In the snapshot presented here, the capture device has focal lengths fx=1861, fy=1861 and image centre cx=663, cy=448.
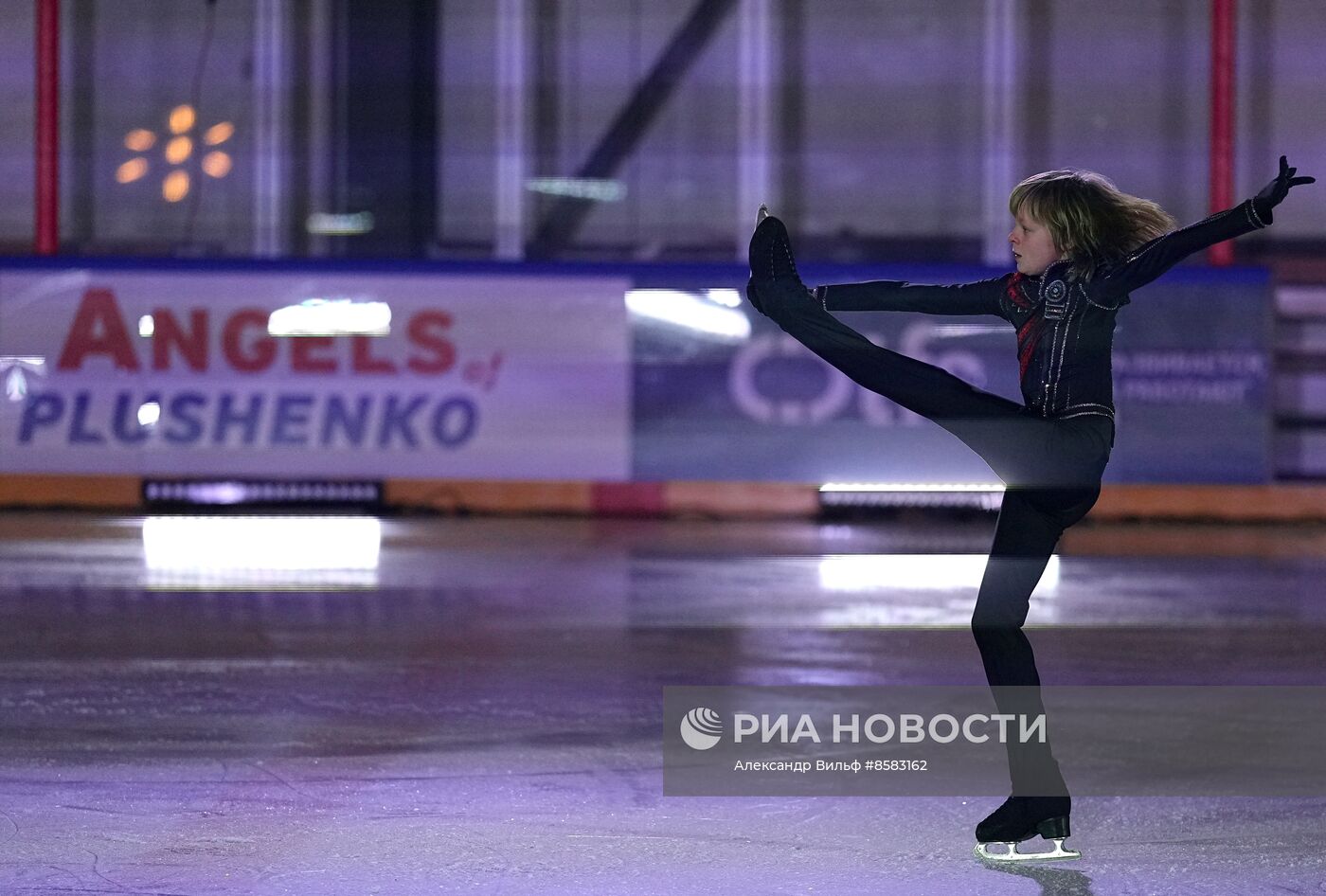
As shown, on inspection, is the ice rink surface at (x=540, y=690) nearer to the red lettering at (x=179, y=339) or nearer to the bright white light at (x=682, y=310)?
the red lettering at (x=179, y=339)

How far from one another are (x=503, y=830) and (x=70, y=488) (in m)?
10.7

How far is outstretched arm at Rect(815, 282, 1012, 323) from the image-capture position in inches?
186

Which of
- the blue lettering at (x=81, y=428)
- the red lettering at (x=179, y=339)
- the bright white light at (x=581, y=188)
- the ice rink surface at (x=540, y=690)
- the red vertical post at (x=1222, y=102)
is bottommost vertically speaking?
the ice rink surface at (x=540, y=690)

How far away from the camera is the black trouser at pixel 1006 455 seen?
4.60 m

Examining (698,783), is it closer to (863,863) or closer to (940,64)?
(863,863)

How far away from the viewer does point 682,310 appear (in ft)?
48.6

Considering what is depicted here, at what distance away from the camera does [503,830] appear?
504 centimetres

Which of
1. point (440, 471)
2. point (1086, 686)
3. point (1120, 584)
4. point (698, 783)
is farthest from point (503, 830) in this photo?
point (440, 471)

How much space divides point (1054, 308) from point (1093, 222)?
0.23 metres

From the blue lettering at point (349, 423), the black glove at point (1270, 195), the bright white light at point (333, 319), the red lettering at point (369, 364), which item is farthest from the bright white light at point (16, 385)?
the black glove at point (1270, 195)

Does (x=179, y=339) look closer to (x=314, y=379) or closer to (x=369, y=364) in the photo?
(x=314, y=379)

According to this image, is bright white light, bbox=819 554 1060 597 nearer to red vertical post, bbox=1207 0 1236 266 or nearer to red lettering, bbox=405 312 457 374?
red lettering, bbox=405 312 457 374

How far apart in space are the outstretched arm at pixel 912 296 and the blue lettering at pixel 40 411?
11.0m

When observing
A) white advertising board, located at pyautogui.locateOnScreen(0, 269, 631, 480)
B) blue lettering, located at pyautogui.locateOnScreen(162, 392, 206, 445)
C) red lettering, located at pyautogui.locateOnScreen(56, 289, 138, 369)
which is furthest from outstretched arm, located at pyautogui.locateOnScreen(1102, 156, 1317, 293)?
red lettering, located at pyautogui.locateOnScreen(56, 289, 138, 369)
